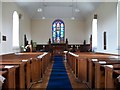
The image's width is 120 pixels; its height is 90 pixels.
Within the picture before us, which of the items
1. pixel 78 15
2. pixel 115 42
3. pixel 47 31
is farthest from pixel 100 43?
pixel 47 31

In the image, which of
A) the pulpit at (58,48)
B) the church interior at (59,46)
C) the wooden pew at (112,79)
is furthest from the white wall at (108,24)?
the wooden pew at (112,79)

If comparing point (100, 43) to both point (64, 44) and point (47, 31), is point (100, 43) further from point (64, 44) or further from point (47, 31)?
point (47, 31)

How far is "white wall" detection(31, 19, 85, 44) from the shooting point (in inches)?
770

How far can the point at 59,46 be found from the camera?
57.0ft

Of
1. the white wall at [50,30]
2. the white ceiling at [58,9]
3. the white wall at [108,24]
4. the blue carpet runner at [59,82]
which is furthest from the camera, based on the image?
the white wall at [50,30]

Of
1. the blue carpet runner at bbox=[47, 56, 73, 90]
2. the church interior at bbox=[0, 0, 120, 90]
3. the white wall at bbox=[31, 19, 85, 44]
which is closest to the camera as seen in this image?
the church interior at bbox=[0, 0, 120, 90]

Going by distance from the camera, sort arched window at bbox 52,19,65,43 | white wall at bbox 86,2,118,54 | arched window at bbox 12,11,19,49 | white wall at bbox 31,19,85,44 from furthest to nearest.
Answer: arched window at bbox 52,19,65,43 → white wall at bbox 31,19,85,44 → arched window at bbox 12,11,19,49 → white wall at bbox 86,2,118,54

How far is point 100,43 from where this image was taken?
12758 millimetres

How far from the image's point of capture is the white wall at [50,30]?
19547mm

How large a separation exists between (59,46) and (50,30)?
2815 millimetres

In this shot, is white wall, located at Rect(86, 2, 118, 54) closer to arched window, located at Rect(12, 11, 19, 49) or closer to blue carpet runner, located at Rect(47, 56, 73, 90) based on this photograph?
blue carpet runner, located at Rect(47, 56, 73, 90)

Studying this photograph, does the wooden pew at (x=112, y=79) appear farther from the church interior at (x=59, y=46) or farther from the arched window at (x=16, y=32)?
the arched window at (x=16, y=32)

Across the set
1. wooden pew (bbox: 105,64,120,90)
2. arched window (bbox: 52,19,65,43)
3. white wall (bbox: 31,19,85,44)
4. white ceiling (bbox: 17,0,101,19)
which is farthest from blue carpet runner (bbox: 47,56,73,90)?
arched window (bbox: 52,19,65,43)

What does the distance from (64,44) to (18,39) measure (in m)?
5.34
